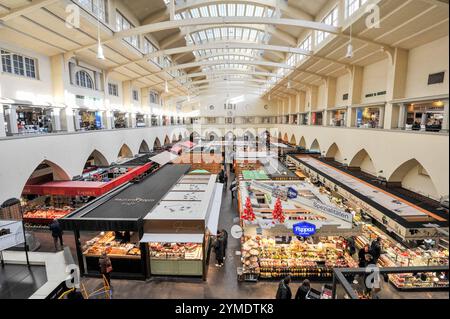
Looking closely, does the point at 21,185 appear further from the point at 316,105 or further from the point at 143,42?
the point at 316,105

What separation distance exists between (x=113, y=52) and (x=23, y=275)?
10627 mm

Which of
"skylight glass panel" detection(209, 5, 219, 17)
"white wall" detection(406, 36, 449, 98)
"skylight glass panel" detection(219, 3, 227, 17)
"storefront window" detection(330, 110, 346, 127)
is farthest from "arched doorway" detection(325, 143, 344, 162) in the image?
"skylight glass panel" detection(209, 5, 219, 17)

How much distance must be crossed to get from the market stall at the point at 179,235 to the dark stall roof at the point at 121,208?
46 cm

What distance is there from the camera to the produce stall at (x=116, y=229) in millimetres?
6688

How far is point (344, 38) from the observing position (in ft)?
32.8

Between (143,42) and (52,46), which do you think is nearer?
(52,46)

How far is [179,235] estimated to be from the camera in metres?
6.94

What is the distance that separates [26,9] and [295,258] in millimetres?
11101

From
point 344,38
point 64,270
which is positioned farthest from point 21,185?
point 344,38

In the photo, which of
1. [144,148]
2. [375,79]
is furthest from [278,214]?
[144,148]

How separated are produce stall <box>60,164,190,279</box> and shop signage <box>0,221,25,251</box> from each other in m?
1.21

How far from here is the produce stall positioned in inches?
263

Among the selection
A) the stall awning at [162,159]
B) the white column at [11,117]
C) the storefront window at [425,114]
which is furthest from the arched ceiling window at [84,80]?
the storefront window at [425,114]

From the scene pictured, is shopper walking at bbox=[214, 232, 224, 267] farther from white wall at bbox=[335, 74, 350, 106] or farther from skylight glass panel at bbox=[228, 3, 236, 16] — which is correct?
skylight glass panel at bbox=[228, 3, 236, 16]
